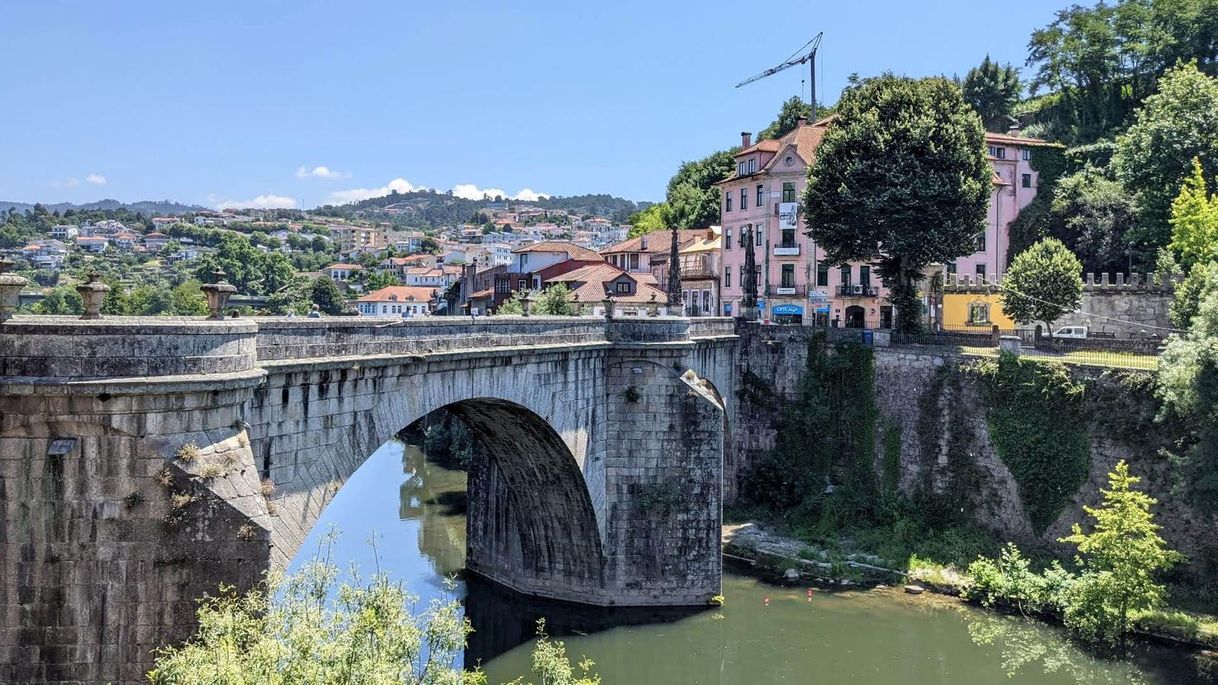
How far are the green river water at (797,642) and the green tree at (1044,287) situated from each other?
1551 cm

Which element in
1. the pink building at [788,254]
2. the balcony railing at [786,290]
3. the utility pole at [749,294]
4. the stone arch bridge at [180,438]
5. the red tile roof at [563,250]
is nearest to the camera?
the stone arch bridge at [180,438]

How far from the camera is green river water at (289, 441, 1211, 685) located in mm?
26672

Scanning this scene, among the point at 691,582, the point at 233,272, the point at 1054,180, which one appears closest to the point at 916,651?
the point at 691,582

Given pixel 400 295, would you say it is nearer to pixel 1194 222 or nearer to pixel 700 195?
pixel 700 195

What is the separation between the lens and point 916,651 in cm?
2838

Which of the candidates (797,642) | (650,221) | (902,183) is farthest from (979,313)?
(650,221)

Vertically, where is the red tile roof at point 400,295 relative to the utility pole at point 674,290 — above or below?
above

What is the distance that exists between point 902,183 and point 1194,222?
13444mm

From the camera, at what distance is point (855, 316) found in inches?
2016

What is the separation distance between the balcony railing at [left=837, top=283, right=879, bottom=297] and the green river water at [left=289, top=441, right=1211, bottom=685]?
20700 millimetres

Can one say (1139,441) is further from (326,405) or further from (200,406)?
(200,406)

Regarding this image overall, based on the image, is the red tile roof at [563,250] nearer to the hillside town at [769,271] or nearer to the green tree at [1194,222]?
the hillside town at [769,271]

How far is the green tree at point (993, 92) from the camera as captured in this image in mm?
77562

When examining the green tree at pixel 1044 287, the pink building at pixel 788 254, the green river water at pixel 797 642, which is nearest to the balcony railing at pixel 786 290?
the pink building at pixel 788 254
